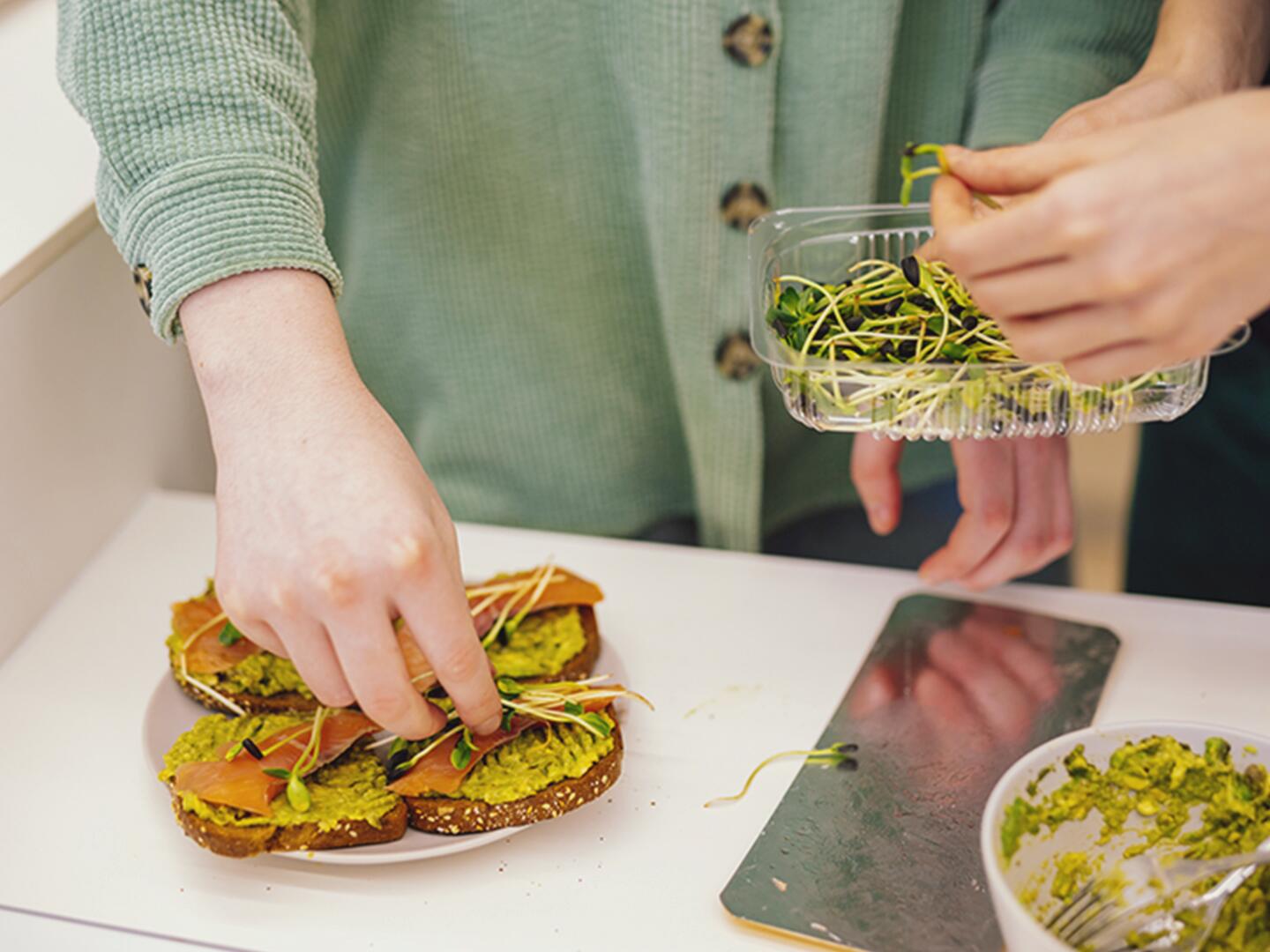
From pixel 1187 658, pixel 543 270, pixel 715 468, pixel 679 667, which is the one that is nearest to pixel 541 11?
pixel 543 270

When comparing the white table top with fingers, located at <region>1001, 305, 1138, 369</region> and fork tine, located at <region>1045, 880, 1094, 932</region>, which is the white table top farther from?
fingers, located at <region>1001, 305, 1138, 369</region>

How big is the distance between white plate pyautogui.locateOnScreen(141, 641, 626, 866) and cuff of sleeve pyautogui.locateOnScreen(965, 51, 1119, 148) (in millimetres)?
545

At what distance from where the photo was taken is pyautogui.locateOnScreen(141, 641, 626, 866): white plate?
31.4 inches

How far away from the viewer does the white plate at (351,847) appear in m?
0.80

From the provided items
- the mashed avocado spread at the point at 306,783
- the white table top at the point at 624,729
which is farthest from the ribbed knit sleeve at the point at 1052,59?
the mashed avocado spread at the point at 306,783

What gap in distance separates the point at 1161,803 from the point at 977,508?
0.35 meters

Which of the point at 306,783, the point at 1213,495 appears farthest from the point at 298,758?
the point at 1213,495

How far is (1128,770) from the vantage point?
0.77 m

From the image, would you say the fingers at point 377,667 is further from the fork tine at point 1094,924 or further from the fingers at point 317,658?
the fork tine at point 1094,924

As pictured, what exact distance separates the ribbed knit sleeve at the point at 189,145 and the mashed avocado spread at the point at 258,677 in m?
0.24

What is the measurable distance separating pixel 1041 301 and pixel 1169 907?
1.09 feet

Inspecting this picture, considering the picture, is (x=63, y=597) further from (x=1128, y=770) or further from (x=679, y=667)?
(x=1128, y=770)

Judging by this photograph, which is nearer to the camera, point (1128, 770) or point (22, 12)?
point (1128, 770)

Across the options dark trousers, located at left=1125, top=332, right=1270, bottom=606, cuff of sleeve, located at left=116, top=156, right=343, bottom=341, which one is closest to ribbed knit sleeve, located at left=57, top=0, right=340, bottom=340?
cuff of sleeve, located at left=116, top=156, right=343, bottom=341
